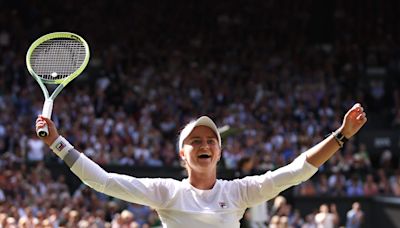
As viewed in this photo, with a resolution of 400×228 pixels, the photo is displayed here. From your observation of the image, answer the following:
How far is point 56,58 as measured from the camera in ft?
18.4

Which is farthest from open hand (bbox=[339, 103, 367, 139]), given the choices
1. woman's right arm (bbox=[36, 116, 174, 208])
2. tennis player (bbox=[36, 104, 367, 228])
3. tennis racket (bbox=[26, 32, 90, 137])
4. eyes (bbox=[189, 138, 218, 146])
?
tennis racket (bbox=[26, 32, 90, 137])

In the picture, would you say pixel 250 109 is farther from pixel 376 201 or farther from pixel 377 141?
pixel 376 201

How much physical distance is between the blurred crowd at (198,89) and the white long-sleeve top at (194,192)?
7.46m

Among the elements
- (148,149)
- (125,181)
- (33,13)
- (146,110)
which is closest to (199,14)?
(33,13)

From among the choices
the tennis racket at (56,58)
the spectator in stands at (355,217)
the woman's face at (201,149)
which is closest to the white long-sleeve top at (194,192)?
the woman's face at (201,149)

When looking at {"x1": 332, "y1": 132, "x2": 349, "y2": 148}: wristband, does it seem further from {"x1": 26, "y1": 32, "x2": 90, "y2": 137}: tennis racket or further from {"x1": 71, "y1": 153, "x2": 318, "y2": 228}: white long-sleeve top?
{"x1": 26, "y1": 32, "x2": 90, "y2": 137}: tennis racket

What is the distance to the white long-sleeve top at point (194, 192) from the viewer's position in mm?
4488

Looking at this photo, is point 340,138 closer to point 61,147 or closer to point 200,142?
point 200,142

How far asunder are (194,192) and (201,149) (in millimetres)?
206

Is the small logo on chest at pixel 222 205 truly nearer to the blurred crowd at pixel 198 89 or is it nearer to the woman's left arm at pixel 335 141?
the woman's left arm at pixel 335 141

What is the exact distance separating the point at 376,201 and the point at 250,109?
5.17 m

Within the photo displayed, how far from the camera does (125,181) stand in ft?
14.9

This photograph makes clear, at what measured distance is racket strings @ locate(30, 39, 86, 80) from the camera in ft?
18.1

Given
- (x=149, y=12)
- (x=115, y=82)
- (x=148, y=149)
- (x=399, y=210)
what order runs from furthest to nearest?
(x=149, y=12)
(x=115, y=82)
(x=148, y=149)
(x=399, y=210)
